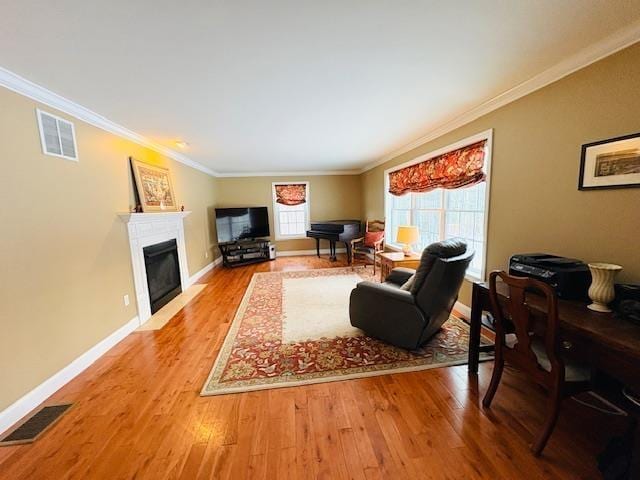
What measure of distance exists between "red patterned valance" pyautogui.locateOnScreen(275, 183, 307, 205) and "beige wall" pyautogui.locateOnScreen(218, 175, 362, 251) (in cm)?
16

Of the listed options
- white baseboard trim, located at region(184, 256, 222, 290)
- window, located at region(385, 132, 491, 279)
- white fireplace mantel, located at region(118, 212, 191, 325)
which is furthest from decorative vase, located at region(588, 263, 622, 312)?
white baseboard trim, located at region(184, 256, 222, 290)

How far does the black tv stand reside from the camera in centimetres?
586

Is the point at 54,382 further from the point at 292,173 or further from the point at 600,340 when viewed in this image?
the point at 292,173

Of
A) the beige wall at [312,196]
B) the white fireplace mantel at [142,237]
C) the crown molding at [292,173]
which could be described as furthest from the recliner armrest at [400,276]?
the crown molding at [292,173]

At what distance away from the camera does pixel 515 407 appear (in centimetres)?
168

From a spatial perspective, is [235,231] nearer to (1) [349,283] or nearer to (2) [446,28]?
(1) [349,283]

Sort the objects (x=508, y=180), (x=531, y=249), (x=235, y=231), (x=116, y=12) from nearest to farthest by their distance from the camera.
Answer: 1. (x=116, y=12)
2. (x=531, y=249)
3. (x=508, y=180)
4. (x=235, y=231)

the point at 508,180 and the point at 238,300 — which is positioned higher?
the point at 508,180

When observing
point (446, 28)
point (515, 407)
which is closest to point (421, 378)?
point (515, 407)

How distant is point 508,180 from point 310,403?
2.62 meters

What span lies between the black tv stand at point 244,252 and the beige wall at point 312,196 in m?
0.59

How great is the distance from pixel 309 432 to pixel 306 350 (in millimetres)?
859

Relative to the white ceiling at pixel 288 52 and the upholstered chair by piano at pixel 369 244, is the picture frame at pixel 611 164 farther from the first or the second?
the upholstered chair by piano at pixel 369 244

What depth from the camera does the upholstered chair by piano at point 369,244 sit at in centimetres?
503
